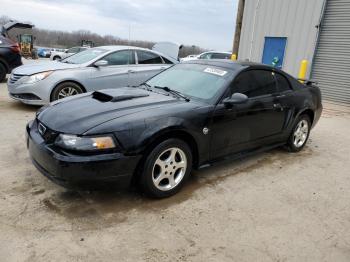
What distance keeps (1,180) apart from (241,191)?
2.74m

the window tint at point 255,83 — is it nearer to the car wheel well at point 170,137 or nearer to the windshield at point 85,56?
the car wheel well at point 170,137

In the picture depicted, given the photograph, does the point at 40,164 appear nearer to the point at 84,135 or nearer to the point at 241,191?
the point at 84,135

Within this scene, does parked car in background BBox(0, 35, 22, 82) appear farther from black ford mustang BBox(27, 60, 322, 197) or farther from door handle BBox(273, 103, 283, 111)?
door handle BBox(273, 103, 283, 111)

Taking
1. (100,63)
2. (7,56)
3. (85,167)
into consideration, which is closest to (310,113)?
(85,167)

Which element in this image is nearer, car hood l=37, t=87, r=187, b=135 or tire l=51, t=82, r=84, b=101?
car hood l=37, t=87, r=187, b=135

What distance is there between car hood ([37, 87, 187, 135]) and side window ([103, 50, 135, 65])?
3.40 meters

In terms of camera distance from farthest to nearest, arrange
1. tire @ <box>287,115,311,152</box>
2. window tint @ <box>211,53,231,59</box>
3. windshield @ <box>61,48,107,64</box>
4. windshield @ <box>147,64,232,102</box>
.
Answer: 1. window tint @ <box>211,53,231,59</box>
2. windshield @ <box>61,48,107,64</box>
3. tire @ <box>287,115,311,152</box>
4. windshield @ <box>147,64,232,102</box>

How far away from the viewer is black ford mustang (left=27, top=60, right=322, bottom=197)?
9.61 ft

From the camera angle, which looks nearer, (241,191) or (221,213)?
(221,213)

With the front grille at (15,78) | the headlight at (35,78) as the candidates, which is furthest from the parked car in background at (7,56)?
the headlight at (35,78)

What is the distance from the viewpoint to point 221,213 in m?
3.26

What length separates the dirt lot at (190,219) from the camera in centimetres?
262

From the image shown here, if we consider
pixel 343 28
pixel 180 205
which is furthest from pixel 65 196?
pixel 343 28

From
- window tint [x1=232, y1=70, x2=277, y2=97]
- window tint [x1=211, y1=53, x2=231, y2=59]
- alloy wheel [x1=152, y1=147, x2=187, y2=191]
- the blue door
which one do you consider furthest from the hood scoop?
window tint [x1=211, y1=53, x2=231, y2=59]
